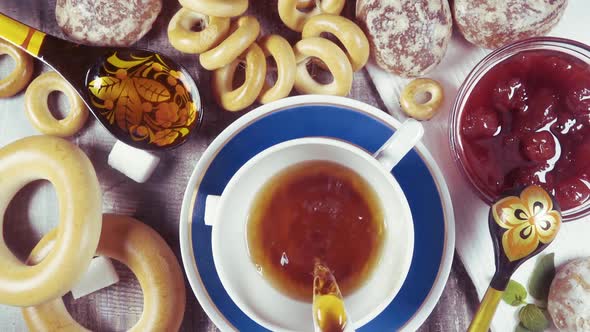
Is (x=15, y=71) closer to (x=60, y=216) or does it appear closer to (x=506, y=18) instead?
(x=60, y=216)

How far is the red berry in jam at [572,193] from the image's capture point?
3.64ft

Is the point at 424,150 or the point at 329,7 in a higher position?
the point at 329,7

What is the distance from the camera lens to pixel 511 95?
3.70 ft

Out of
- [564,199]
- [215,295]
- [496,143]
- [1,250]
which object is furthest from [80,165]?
[564,199]

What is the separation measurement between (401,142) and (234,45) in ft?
1.23

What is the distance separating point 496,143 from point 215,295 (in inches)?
24.3

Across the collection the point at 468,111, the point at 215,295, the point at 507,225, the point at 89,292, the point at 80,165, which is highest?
the point at 468,111

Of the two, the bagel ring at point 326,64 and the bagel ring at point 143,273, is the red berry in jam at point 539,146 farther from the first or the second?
the bagel ring at point 143,273

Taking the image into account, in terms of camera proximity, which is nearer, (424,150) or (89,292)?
(424,150)

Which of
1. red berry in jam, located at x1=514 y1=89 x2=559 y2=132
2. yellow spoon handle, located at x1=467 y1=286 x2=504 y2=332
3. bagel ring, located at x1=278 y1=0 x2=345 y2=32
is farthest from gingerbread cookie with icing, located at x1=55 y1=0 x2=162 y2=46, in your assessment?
yellow spoon handle, located at x1=467 y1=286 x2=504 y2=332

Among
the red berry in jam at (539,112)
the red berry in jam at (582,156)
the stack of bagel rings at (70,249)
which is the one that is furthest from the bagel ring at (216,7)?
the red berry in jam at (582,156)

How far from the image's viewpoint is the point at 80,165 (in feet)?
3.68

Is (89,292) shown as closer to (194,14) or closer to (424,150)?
(194,14)

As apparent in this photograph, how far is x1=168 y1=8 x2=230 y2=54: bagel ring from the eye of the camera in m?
1.13
